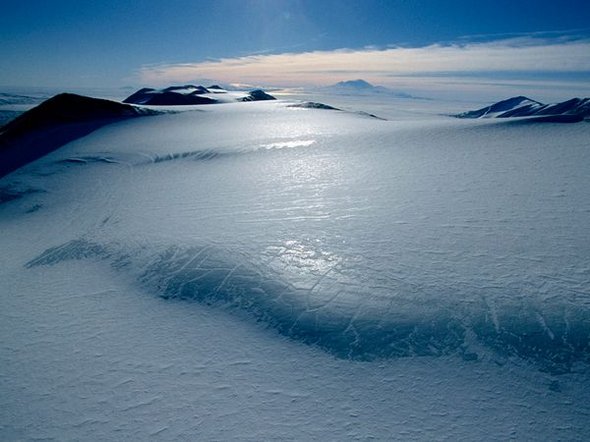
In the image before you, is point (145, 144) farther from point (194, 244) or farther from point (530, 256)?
point (530, 256)

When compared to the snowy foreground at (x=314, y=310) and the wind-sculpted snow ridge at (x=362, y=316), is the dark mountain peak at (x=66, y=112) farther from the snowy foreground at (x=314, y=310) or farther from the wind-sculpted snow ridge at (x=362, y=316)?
the wind-sculpted snow ridge at (x=362, y=316)

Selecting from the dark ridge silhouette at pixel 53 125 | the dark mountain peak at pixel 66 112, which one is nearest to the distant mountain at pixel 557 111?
the dark ridge silhouette at pixel 53 125

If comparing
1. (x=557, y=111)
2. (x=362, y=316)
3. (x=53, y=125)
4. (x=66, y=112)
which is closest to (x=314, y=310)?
(x=362, y=316)

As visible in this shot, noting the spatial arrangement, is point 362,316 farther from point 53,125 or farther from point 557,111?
point 557,111

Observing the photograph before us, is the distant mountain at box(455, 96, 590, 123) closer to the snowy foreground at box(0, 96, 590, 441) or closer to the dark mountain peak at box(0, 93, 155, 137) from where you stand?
the snowy foreground at box(0, 96, 590, 441)

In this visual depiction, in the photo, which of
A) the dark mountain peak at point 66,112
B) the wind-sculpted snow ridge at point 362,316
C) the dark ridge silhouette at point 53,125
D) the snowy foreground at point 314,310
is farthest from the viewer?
the dark mountain peak at point 66,112
